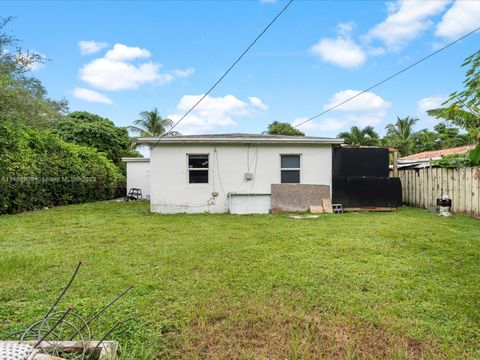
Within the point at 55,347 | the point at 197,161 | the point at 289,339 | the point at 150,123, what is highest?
the point at 150,123

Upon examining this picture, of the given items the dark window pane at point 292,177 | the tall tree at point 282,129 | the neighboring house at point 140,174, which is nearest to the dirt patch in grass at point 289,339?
the dark window pane at point 292,177

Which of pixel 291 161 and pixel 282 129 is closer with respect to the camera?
pixel 291 161

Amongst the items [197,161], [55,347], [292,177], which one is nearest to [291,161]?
[292,177]

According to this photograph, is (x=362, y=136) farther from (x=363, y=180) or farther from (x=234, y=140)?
(x=234, y=140)

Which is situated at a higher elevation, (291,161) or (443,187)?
(291,161)

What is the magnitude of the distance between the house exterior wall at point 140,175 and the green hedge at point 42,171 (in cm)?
175

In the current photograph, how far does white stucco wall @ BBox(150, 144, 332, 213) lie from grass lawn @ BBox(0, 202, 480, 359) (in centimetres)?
364

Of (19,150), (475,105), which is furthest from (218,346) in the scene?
(19,150)

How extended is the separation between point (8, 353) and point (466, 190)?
1099cm

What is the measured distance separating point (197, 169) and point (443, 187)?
8377 millimetres

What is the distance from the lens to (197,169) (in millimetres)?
9844

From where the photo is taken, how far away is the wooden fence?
337 inches

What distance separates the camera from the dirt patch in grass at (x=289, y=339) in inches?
85.7

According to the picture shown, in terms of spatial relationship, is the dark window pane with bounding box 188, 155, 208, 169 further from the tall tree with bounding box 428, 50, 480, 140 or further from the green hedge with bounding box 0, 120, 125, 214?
the tall tree with bounding box 428, 50, 480, 140
